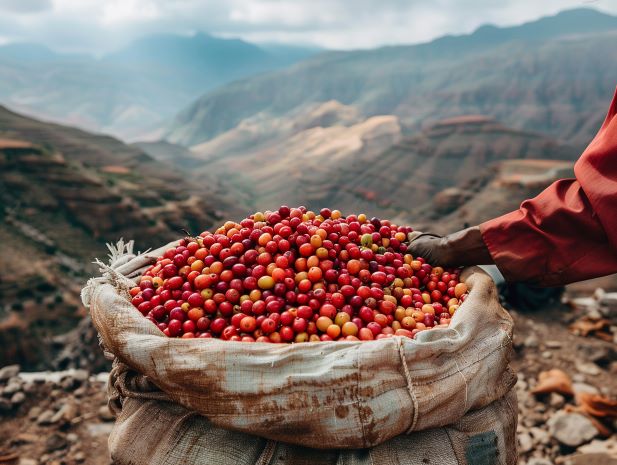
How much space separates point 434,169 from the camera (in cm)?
4153

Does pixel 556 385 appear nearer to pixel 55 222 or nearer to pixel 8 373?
pixel 8 373

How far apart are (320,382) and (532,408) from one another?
3.71 meters

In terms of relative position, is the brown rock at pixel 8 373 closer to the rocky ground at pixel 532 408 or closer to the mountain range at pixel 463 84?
the rocky ground at pixel 532 408

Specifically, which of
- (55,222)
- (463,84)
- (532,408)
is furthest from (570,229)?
(463,84)

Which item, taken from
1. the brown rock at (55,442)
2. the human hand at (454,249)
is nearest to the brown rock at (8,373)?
the brown rock at (55,442)

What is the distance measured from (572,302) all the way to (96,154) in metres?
36.8

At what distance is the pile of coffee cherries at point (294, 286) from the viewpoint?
88.7 inches

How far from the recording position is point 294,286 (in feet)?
8.26

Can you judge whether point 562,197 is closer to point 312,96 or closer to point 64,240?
point 64,240

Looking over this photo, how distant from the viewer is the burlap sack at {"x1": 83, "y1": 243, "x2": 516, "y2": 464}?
5.90ft

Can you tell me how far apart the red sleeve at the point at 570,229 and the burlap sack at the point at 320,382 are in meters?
0.72

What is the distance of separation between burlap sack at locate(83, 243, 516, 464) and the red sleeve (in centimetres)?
72

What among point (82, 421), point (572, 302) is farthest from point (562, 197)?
point (572, 302)

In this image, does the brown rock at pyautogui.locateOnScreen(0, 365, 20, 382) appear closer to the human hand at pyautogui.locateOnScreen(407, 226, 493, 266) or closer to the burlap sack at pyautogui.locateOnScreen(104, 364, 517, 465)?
the burlap sack at pyautogui.locateOnScreen(104, 364, 517, 465)
